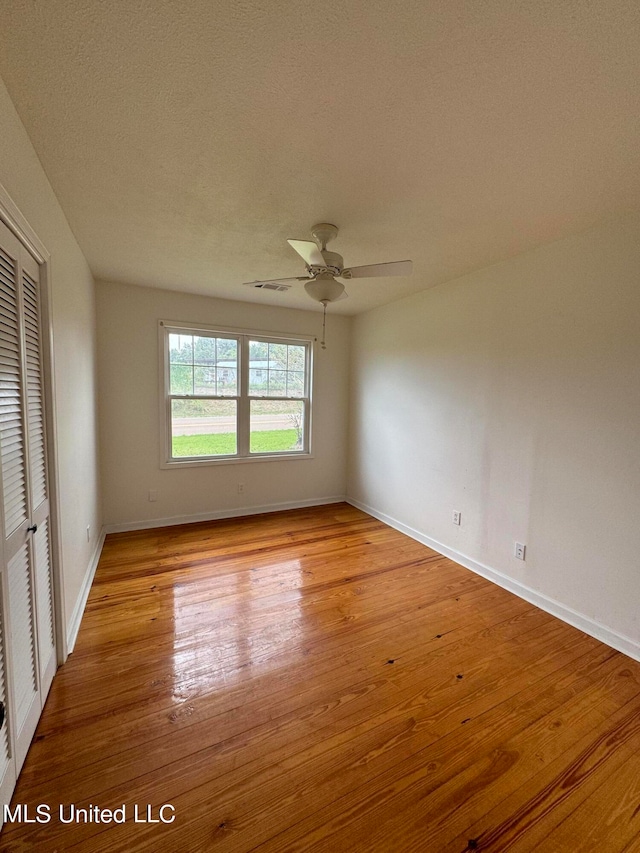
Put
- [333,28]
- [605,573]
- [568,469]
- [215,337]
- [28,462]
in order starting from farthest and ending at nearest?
[215,337]
[568,469]
[605,573]
[28,462]
[333,28]

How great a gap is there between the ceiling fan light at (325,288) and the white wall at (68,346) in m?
1.39

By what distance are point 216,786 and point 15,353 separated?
1810mm

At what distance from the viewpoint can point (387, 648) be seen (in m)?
2.06

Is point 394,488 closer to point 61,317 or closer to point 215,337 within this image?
point 215,337

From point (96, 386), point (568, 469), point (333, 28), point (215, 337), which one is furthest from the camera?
point (215, 337)

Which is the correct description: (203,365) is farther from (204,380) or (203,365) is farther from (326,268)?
(326,268)

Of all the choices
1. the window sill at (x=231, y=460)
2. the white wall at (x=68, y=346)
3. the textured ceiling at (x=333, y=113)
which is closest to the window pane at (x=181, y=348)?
the white wall at (x=68, y=346)

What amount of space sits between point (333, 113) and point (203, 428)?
10.6 feet

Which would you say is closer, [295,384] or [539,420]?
[539,420]

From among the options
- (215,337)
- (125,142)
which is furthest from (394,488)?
(125,142)

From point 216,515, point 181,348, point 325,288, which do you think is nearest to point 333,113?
point 325,288

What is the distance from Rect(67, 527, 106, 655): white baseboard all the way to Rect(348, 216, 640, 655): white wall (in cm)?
289

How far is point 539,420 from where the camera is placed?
2.48 metres

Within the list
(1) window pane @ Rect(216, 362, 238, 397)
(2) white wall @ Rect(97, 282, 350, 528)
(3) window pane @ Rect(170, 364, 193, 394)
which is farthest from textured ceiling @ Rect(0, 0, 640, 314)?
(1) window pane @ Rect(216, 362, 238, 397)
